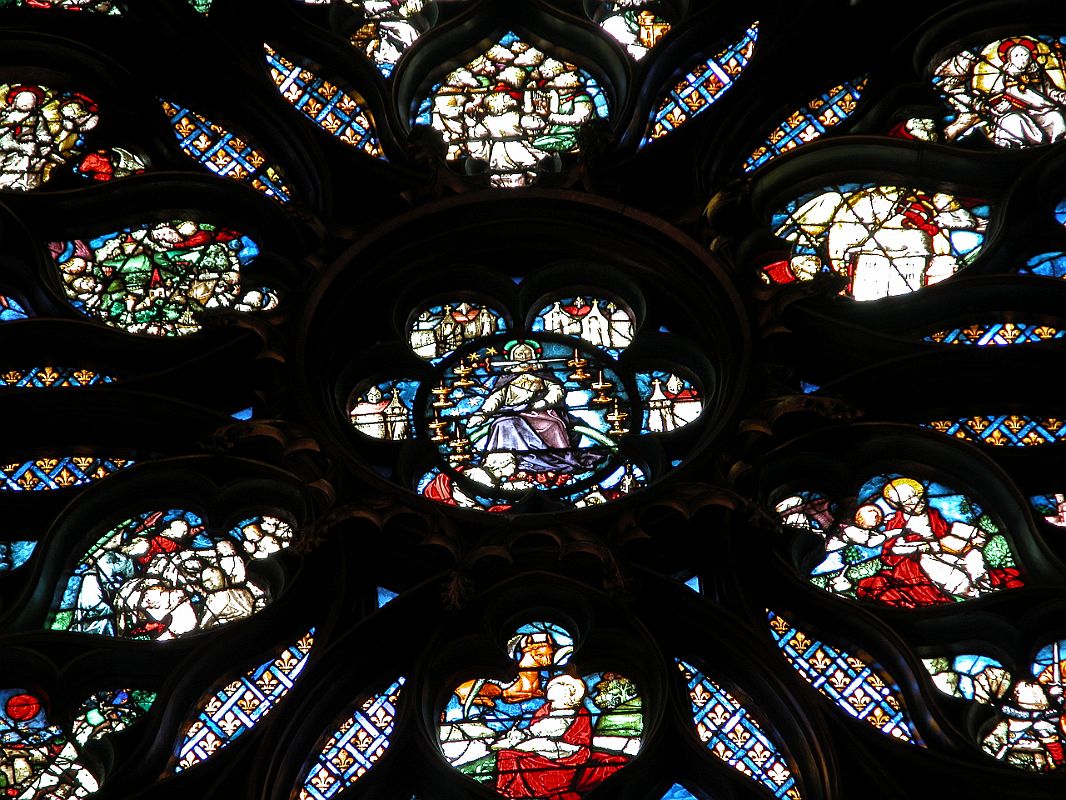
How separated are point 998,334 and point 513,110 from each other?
3.13m

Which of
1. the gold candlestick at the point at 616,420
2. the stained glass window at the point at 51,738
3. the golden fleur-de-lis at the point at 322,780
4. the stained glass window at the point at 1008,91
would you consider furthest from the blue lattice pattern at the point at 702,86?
the stained glass window at the point at 51,738

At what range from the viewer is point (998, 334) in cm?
1312

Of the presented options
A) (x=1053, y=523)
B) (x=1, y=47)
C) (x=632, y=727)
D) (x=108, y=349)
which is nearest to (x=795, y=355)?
(x=1053, y=523)

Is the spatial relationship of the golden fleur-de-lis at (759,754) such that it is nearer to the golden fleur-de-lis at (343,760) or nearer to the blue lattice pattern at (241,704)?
the golden fleur-de-lis at (343,760)

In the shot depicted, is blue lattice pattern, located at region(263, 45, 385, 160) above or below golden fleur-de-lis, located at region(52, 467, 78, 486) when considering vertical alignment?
above

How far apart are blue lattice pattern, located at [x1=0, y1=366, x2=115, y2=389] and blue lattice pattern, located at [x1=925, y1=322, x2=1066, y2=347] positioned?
14.4 ft

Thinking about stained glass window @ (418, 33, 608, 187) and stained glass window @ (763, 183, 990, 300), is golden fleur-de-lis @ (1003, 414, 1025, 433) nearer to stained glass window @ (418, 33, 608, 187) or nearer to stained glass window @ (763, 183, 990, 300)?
stained glass window @ (763, 183, 990, 300)

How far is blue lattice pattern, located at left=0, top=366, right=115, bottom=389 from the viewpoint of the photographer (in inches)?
516

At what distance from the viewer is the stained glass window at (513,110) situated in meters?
14.0

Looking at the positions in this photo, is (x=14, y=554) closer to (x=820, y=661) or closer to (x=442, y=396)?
(x=442, y=396)

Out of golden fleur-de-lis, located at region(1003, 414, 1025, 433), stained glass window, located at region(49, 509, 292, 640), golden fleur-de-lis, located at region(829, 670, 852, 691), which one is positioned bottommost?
golden fleur-de-lis, located at region(829, 670, 852, 691)

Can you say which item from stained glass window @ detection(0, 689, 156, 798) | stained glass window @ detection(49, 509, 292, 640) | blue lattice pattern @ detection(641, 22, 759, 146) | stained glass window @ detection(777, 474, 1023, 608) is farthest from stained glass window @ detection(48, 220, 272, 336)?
stained glass window @ detection(777, 474, 1023, 608)

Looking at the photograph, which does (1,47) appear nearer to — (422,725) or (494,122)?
(494,122)

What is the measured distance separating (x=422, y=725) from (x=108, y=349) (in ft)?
10.1
